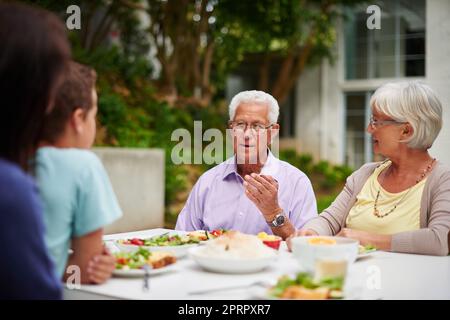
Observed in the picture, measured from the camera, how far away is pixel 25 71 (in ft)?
4.49

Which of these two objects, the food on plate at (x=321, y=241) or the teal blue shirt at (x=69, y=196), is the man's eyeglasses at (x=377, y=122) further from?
the teal blue shirt at (x=69, y=196)

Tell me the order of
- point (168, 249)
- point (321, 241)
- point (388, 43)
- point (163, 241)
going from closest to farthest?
point (321, 241), point (168, 249), point (163, 241), point (388, 43)

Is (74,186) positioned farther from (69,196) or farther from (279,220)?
(279,220)

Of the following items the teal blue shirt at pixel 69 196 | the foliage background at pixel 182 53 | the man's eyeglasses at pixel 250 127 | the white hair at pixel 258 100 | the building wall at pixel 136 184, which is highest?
the foliage background at pixel 182 53

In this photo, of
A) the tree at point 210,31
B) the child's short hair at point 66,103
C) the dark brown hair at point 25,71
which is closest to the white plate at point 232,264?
the child's short hair at point 66,103

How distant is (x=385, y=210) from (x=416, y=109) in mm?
475

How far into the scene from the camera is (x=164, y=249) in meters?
2.17

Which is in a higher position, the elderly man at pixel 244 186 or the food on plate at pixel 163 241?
the elderly man at pixel 244 186

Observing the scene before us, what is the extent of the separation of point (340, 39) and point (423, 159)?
14.0 m

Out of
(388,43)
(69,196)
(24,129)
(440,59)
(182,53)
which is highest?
(388,43)

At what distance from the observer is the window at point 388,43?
15.0 meters

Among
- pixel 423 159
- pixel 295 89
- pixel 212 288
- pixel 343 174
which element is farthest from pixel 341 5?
pixel 212 288

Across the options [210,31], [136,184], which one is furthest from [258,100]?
[210,31]

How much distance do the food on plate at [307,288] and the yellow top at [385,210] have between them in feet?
3.43
